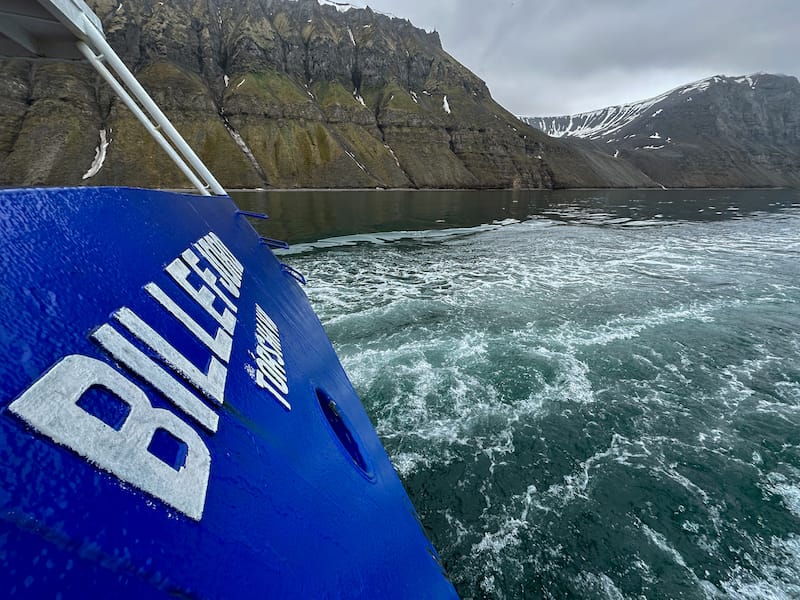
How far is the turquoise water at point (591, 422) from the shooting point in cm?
513

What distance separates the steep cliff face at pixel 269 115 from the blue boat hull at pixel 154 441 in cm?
11766

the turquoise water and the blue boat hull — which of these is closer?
the blue boat hull

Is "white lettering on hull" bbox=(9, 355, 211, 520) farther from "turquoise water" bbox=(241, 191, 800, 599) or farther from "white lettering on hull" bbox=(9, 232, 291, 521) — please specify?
"turquoise water" bbox=(241, 191, 800, 599)

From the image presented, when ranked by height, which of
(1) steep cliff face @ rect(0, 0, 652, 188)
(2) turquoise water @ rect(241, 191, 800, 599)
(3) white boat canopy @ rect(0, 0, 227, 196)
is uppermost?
(1) steep cliff face @ rect(0, 0, 652, 188)

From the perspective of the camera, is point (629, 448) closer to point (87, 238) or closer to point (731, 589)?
point (731, 589)

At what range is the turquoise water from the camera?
5.13 m

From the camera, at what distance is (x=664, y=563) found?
16.5 feet

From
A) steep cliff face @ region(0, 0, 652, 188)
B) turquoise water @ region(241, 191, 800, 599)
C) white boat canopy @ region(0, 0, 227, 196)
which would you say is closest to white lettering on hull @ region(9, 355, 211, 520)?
turquoise water @ region(241, 191, 800, 599)

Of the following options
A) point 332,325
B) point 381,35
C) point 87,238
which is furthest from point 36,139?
point 381,35

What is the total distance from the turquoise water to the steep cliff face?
112978 millimetres

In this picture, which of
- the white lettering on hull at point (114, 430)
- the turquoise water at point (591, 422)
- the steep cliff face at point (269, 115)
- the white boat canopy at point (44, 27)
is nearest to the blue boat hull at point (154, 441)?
the white lettering on hull at point (114, 430)

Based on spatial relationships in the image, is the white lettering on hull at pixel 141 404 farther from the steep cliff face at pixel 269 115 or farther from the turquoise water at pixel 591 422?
the steep cliff face at pixel 269 115

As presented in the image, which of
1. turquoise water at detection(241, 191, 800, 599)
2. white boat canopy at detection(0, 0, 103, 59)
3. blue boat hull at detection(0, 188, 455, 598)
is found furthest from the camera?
turquoise water at detection(241, 191, 800, 599)

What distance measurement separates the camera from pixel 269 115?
13862 cm
